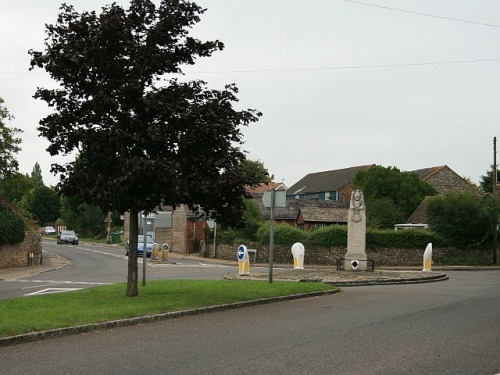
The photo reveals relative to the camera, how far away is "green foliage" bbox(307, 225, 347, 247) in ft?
140

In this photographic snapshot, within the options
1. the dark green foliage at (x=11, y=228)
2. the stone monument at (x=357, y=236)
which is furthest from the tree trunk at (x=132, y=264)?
the dark green foliage at (x=11, y=228)

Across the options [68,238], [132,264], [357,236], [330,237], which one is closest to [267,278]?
[357,236]

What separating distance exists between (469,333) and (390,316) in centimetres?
235

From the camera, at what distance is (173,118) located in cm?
1350

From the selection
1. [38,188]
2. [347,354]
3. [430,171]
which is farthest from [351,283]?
[38,188]

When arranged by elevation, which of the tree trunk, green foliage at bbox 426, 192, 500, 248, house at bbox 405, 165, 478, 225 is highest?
house at bbox 405, 165, 478, 225

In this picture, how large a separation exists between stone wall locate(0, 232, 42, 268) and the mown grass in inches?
754

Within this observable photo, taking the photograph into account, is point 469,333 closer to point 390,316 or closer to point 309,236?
point 390,316

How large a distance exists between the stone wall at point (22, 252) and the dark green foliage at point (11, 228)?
1.47 ft

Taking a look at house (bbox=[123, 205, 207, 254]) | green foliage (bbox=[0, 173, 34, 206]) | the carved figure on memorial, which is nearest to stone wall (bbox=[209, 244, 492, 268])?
the carved figure on memorial

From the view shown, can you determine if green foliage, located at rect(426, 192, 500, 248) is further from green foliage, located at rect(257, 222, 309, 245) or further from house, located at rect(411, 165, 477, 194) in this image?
house, located at rect(411, 165, 477, 194)

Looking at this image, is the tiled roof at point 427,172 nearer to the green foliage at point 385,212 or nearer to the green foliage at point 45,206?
the green foliage at point 385,212

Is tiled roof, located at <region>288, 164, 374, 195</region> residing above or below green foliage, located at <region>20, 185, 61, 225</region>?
above

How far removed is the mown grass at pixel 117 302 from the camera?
10625mm
